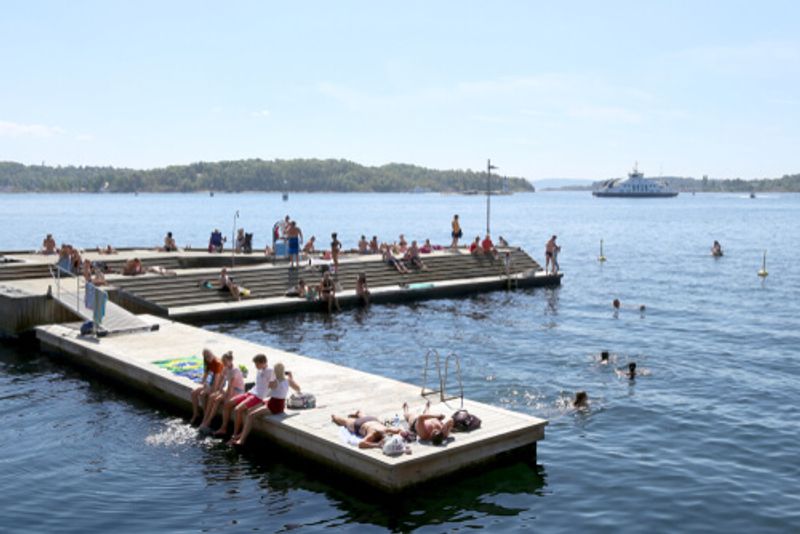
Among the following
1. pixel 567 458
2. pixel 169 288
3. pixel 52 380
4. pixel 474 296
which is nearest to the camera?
pixel 567 458

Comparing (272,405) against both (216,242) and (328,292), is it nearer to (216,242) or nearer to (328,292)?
(328,292)

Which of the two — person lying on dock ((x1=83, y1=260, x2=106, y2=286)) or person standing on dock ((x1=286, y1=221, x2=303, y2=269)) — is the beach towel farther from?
person standing on dock ((x1=286, y1=221, x2=303, y2=269))

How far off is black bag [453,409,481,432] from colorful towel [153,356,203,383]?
6.64 meters

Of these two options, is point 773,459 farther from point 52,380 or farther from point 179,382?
point 52,380

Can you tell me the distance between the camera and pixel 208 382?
656 inches

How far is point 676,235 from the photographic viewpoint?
96.8m

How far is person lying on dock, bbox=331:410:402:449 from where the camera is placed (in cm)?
1348

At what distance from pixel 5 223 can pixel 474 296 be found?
11173cm

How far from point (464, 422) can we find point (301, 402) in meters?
3.44

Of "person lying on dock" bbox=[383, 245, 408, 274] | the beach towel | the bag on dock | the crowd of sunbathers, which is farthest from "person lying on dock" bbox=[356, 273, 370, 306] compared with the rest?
the beach towel

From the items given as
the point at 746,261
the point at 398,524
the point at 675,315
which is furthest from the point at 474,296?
the point at 746,261

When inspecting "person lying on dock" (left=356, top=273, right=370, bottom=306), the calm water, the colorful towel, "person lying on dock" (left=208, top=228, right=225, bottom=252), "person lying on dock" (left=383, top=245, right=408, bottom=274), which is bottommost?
the calm water

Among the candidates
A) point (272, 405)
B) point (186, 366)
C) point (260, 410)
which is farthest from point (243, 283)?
point (272, 405)

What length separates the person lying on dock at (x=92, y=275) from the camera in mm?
28500
